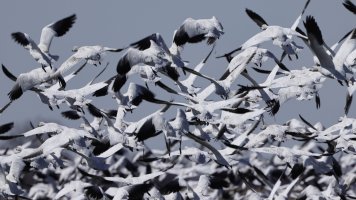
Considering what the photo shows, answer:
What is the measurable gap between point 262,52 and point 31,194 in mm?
12690

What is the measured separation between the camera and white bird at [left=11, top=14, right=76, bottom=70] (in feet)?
56.7

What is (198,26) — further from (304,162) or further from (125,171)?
(125,171)

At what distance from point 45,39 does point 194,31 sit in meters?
2.63

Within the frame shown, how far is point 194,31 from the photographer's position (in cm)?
1641

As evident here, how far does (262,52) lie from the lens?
57.0 ft

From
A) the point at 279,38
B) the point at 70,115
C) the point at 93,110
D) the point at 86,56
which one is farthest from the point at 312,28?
the point at 70,115

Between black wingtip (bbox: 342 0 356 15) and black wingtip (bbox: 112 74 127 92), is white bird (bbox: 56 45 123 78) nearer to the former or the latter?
black wingtip (bbox: 112 74 127 92)

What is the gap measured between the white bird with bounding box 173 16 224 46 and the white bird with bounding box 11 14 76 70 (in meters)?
1.93

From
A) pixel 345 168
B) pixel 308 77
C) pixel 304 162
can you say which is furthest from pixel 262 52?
pixel 345 168

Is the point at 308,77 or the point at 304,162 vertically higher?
the point at 308,77

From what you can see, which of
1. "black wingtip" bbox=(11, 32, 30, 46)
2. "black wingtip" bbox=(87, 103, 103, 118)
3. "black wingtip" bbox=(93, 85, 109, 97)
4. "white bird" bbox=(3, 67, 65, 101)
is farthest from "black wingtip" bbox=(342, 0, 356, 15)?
"black wingtip" bbox=(11, 32, 30, 46)

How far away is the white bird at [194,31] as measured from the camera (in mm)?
16391

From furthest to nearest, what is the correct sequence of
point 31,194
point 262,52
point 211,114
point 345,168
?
point 345,168 < point 31,194 < point 262,52 < point 211,114

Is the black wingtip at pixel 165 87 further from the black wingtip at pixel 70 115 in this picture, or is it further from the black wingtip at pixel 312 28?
the black wingtip at pixel 70 115
